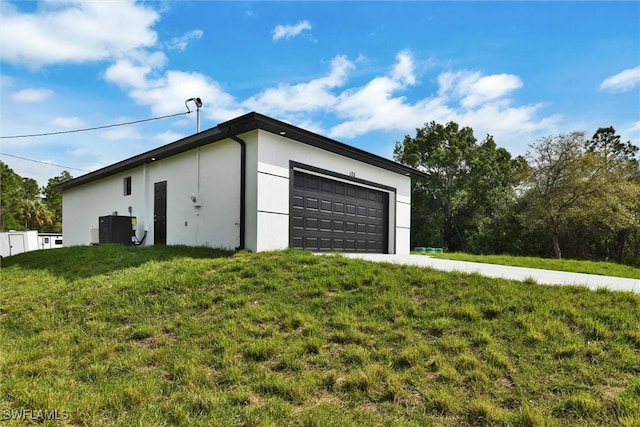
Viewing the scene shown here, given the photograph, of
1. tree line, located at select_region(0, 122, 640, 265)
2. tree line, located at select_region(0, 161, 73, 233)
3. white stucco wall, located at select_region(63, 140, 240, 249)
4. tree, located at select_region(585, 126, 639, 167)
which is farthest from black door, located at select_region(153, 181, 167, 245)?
tree, located at select_region(585, 126, 639, 167)

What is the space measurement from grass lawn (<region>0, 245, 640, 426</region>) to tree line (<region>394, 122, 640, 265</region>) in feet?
46.9

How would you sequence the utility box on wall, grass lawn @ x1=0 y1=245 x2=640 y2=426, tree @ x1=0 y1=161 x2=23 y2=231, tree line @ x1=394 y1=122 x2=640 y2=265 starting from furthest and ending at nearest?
tree @ x1=0 y1=161 x2=23 y2=231 → tree line @ x1=394 y1=122 x2=640 y2=265 → the utility box on wall → grass lawn @ x1=0 y1=245 x2=640 y2=426

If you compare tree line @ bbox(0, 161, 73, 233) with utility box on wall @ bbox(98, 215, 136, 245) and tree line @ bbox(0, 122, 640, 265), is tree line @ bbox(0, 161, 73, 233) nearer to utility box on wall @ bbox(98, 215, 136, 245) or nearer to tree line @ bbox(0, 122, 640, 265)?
tree line @ bbox(0, 122, 640, 265)

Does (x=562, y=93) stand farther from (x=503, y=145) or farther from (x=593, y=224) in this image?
(x=503, y=145)

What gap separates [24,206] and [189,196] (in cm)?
3115

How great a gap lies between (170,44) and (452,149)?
17603 millimetres

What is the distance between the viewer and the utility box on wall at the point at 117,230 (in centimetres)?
1066

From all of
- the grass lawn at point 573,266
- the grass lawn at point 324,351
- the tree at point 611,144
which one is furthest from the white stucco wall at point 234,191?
the tree at point 611,144

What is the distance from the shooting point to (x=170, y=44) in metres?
8.94

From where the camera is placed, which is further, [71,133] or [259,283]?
[71,133]

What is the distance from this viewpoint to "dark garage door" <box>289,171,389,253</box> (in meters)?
8.80

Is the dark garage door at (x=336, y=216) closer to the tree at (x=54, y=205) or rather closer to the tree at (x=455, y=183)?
the tree at (x=455, y=183)

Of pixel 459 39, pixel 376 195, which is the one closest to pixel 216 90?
pixel 376 195

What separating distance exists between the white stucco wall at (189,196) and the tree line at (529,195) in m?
13.2
